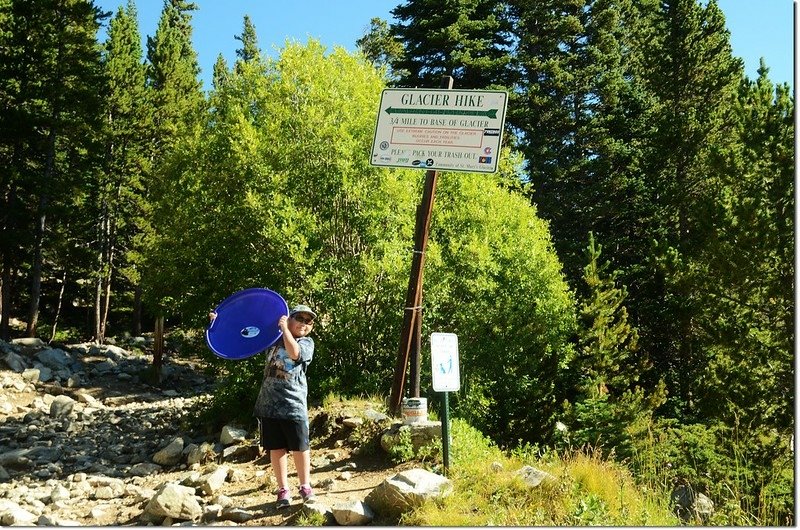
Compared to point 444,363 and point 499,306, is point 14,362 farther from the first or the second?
point 444,363

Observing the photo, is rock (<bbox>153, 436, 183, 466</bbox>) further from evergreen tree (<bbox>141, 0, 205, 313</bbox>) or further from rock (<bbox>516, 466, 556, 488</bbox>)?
evergreen tree (<bbox>141, 0, 205, 313</bbox>)

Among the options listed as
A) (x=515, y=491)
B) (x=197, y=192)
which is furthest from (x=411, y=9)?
(x=515, y=491)

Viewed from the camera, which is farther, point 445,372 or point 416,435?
point 416,435

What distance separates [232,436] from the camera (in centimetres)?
898

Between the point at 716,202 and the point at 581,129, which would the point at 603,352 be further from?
the point at 581,129

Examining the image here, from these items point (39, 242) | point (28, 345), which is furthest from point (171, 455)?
point (39, 242)

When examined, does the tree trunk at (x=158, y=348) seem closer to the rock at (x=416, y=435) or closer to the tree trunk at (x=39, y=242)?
the tree trunk at (x=39, y=242)

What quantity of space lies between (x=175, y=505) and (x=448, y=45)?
25.3 m

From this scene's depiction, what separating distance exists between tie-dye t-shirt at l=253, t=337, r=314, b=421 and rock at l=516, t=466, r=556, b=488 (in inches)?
74.4

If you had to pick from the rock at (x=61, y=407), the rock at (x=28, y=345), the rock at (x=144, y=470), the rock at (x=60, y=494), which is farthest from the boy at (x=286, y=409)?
the rock at (x=28, y=345)

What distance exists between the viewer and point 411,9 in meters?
29.7

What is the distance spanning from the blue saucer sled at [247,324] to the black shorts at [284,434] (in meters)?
0.70

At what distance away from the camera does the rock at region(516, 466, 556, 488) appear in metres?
5.50

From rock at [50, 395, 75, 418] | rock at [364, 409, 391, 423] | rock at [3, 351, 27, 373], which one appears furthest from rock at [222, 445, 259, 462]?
rock at [3, 351, 27, 373]
